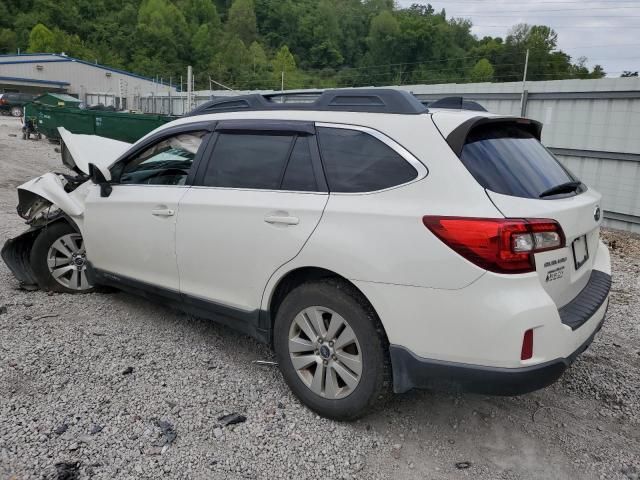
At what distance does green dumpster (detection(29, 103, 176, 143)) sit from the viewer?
625 inches

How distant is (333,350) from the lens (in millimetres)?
2930

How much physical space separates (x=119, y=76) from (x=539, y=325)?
75.7m

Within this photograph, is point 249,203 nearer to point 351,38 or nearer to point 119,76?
point 119,76

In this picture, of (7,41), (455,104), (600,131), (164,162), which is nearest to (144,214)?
(164,162)

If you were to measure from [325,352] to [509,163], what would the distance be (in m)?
1.41

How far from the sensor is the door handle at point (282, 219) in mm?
2990

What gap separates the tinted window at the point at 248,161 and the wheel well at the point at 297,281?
0.54 m

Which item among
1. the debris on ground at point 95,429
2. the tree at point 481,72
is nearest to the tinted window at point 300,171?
the debris on ground at point 95,429

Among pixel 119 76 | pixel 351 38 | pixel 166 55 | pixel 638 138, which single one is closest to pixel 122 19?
pixel 166 55

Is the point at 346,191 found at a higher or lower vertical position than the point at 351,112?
lower

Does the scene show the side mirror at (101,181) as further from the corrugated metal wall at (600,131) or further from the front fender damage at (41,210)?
the corrugated metal wall at (600,131)

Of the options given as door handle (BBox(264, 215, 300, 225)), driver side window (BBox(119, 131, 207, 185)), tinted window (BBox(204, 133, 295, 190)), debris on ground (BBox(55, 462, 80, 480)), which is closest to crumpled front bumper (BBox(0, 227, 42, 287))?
driver side window (BBox(119, 131, 207, 185))

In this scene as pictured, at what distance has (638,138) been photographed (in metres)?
8.84

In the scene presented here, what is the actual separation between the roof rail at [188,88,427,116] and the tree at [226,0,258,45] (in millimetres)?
136305
